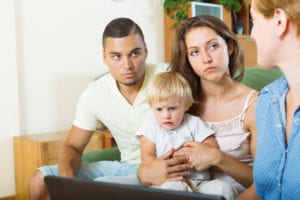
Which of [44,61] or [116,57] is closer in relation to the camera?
[116,57]

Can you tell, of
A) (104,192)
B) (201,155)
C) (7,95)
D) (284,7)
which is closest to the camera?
(104,192)

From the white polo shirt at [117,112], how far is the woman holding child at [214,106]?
0.87 ft

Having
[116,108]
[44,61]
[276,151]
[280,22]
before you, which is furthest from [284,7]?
[44,61]

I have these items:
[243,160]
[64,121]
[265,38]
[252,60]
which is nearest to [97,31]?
[64,121]

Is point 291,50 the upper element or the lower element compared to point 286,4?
lower

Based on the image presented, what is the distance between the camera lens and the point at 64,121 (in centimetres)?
333

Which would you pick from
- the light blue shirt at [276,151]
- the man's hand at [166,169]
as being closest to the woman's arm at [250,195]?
the light blue shirt at [276,151]

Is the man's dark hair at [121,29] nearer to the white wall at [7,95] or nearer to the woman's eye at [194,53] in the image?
the woman's eye at [194,53]

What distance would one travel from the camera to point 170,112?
1.50 m

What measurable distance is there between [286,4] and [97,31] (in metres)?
2.63

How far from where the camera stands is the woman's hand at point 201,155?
1.39 meters

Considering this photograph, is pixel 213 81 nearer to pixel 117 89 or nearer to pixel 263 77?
pixel 117 89

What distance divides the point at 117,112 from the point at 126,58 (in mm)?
241

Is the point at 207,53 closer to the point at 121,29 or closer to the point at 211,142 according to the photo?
the point at 211,142
